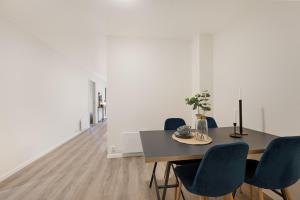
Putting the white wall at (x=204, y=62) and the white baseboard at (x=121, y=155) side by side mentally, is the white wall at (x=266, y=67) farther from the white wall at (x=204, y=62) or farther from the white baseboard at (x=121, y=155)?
the white baseboard at (x=121, y=155)

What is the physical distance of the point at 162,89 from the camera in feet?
11.8

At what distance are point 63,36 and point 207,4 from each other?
2.72 metres

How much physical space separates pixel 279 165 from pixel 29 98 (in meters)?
3.94

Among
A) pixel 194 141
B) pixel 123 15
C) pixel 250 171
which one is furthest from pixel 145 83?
pixel 250 171

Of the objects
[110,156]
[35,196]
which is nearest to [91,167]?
[110,156]

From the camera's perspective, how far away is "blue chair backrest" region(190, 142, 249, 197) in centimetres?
117

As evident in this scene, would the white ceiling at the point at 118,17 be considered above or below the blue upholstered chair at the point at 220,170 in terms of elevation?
above

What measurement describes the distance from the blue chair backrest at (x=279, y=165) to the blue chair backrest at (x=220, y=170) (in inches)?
8.6

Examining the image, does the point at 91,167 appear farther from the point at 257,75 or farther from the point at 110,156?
the point at 257,75

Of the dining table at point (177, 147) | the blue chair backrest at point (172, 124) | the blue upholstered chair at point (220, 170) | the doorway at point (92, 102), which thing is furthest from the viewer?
the doorway at point (92, 102)

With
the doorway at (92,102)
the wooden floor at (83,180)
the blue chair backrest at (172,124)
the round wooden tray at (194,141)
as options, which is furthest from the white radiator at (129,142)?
the doorway at (92,102)

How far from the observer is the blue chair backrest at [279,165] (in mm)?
1253

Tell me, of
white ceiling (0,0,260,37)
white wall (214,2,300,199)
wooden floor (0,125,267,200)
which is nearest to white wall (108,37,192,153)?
white ceiling (0,0,260,37)

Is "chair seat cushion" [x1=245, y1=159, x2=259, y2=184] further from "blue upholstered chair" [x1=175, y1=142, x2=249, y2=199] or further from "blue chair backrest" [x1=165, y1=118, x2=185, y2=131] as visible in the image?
"blue chair backrest" [x1=165, y1=118, x2=185, y2=131]
